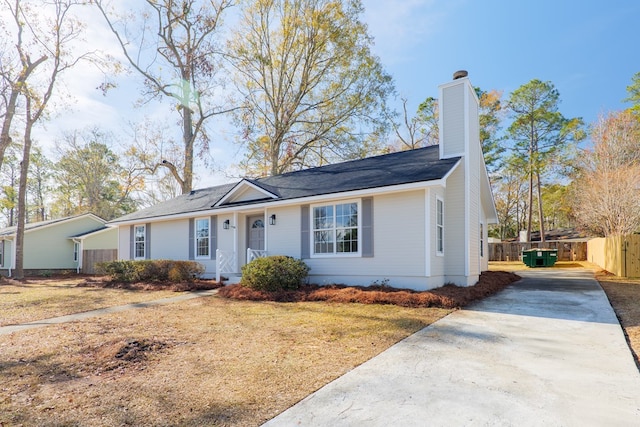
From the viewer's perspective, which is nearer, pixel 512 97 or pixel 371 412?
pixel 371 412

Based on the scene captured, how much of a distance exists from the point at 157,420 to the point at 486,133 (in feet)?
99.2

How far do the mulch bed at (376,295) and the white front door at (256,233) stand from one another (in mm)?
2662

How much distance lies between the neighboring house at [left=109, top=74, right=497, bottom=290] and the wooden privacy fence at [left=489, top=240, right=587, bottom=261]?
16791 millimetres

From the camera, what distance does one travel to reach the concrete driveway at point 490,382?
2.88 m

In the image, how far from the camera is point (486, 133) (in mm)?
28297

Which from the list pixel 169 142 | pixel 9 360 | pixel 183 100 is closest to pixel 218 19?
pixel 183 100

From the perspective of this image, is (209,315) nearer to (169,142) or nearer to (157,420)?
(157,420)

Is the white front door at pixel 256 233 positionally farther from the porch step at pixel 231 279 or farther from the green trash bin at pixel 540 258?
the green trash bin at pixel 540 258

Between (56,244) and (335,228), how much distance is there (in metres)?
21.4

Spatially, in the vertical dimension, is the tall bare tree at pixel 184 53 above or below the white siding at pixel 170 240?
above

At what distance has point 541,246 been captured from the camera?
27.9 metres

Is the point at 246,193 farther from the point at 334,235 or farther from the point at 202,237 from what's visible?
the point at 334,235

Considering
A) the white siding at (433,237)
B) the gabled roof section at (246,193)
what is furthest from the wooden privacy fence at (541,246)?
the gabled roof section at (246,193)

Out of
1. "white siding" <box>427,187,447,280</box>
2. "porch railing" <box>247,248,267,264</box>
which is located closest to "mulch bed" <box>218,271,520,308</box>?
"white siding" <box>427,187,447,280</box>
